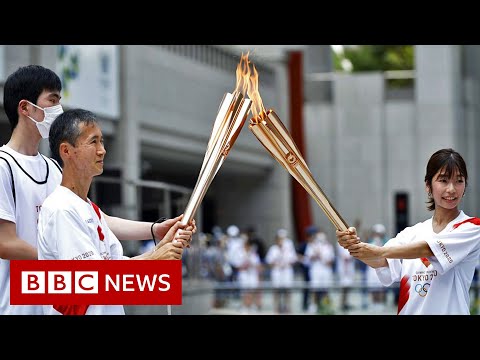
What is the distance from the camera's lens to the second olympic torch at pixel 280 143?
3.91 meters

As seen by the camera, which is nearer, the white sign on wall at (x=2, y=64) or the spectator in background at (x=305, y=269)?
the white sign on wall at (x=2, y=64)

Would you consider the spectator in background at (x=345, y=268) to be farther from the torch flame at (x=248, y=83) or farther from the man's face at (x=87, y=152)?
the man's face at (x=87, y=152)

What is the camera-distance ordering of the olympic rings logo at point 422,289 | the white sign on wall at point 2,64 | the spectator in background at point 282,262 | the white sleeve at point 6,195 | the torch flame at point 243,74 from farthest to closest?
the spectator in background at point 282,262 < the white sign on wall at point 2,64 < the olympic rings logo at point 422,289 < the torch flame at point 243,74 < the white sleeve at point 6,195

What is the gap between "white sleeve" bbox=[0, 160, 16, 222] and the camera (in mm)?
3762

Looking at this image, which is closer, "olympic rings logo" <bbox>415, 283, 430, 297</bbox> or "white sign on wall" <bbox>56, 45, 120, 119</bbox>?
"olympic rings logo" <bbox>415, 283, 430, 297</bbox>

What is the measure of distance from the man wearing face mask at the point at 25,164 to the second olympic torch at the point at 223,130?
169mm

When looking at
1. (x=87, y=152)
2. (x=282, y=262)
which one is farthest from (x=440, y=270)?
(x=282, y=262)

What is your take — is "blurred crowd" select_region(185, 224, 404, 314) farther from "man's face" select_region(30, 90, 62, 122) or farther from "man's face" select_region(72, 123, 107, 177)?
"man's face" select_region(72, 123, 107, 177)

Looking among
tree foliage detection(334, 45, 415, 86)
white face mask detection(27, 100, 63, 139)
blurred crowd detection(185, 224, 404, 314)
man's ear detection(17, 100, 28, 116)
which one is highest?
tree foliage detection(334, 45, 415, 86)

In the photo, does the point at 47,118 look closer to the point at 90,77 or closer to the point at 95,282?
the point at 95,282

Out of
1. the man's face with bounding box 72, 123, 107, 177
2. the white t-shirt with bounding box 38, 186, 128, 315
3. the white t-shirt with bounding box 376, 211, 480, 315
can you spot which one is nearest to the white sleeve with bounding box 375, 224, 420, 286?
the white t-shirt with bounding box 376, 211, 480, 315

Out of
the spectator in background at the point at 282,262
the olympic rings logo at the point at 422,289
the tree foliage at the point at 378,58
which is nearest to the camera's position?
the olympic rings logo at the point at 422,289

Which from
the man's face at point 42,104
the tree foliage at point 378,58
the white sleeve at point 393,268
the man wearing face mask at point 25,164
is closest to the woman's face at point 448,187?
the white sleeve at point 393,268

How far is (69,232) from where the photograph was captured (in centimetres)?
349
